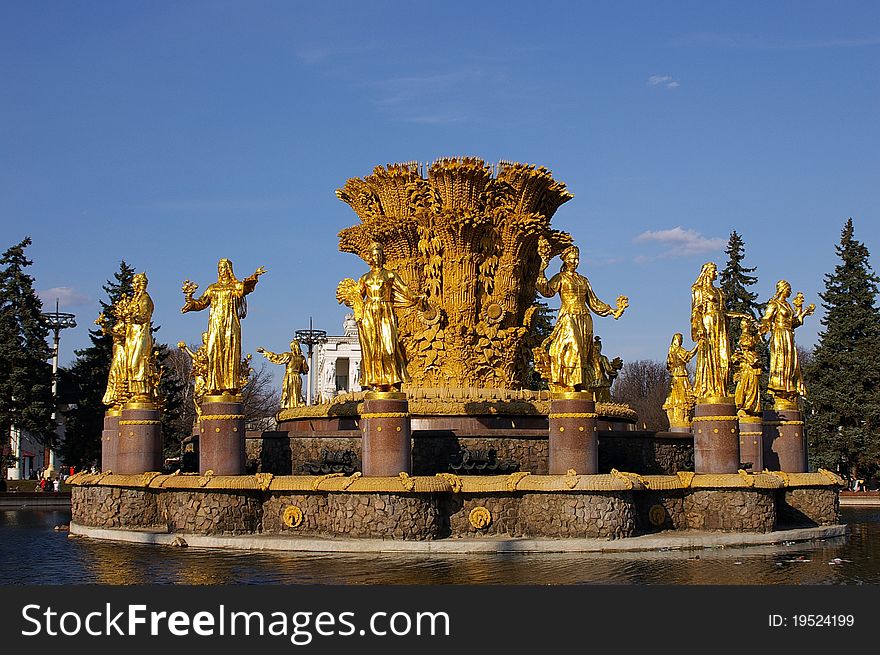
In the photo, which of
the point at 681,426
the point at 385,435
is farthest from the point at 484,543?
the point at 681,426

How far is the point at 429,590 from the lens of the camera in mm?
10391

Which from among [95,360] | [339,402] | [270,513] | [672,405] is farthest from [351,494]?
[95,360]

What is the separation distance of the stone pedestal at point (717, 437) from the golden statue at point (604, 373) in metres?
5.24

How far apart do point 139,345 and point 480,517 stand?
859cm

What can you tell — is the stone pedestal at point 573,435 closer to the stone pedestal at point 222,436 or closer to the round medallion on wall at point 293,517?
the round medallion on wall at point 293,517

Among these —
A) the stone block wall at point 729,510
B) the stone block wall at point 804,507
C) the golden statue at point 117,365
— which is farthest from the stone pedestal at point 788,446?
the golden statue at point 117,365

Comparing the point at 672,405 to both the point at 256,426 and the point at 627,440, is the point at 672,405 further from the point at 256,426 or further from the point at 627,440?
the point at 256,426

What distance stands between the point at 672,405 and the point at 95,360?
78.8 feet

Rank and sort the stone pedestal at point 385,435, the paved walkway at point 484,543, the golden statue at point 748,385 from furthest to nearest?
the golden statue at point 748,385 < the stone pedestal at point 385,435 < the paved walkway at point 484,543

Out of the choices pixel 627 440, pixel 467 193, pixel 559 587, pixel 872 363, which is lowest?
pixel 559 587

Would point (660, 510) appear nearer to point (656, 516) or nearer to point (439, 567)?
point (656, 516)

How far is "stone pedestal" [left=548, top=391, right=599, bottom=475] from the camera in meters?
17.3

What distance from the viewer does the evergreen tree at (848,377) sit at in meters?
38.7

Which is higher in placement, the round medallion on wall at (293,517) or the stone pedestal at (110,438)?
the stone pedestal at (110,438)
